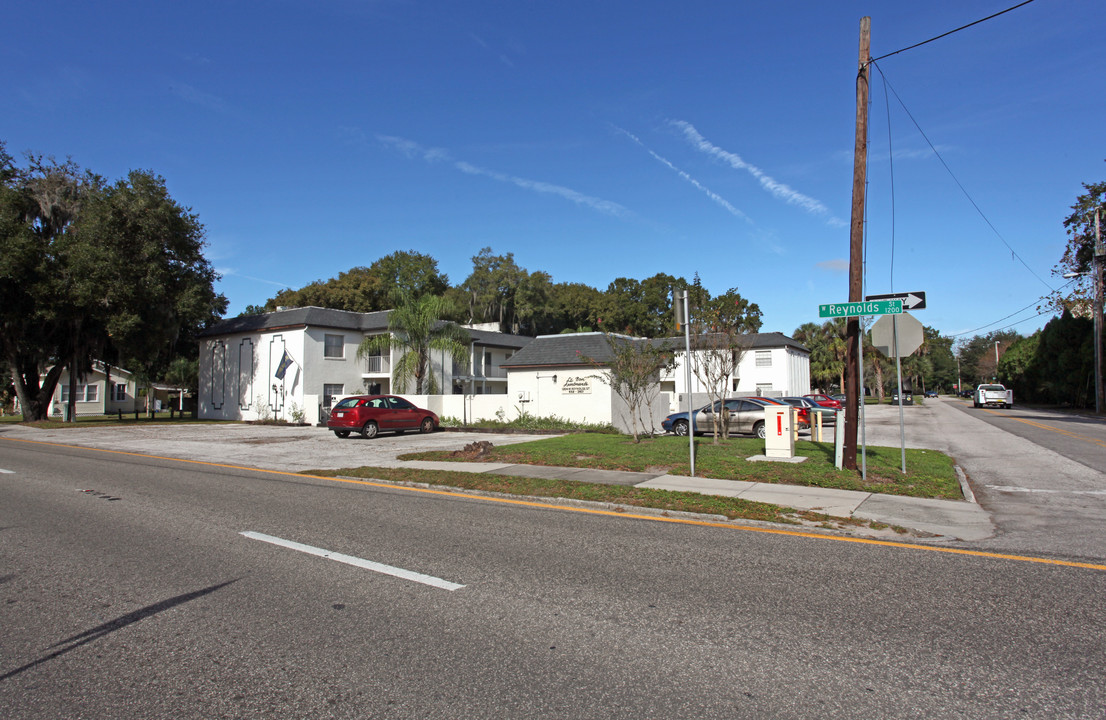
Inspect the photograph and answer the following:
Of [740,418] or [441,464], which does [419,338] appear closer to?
[740,418]

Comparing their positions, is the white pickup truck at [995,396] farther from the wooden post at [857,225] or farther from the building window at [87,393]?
the building window at [87,393]

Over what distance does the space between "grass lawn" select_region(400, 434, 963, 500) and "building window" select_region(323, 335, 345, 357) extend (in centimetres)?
2384

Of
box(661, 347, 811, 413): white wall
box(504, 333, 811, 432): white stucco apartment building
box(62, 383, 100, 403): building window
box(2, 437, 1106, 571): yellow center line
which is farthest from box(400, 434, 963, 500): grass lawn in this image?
box(62, 383, 100, 403): building window

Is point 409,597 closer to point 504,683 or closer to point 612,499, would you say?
point 504,683

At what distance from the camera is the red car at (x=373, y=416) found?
73.8 ft

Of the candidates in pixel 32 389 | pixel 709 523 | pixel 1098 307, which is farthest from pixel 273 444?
pixel 1098 307

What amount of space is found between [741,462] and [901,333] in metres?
3.72

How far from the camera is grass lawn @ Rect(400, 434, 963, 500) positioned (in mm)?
10656

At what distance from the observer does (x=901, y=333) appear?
38.7ft

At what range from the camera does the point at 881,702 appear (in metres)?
3.45

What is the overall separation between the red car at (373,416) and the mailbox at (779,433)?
14.2m

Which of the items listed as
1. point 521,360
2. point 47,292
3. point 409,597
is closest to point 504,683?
point 409,597

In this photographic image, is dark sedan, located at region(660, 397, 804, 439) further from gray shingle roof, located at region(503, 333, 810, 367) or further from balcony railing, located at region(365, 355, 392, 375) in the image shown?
balcony railing, located at region(365, 355, 392, 375)

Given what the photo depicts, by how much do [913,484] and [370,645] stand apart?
31.1ft
